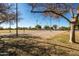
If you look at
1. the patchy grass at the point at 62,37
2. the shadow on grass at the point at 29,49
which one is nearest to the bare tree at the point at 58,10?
the patchy grass at the point at 62,37

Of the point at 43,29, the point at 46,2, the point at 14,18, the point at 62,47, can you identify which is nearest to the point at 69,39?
the point at 62,47

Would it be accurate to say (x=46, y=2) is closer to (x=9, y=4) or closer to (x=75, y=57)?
(x=9, y=4)

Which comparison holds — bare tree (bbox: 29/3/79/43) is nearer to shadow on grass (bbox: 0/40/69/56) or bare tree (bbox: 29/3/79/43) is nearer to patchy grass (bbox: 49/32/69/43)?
patchy grass (bbox: 49/32/69/43)

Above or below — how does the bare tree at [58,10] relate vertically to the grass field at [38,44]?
above

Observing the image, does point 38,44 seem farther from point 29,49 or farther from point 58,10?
point 58,10

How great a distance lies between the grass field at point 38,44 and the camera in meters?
2.14

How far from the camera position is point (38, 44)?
2.16m

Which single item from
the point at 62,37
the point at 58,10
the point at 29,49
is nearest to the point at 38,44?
the point at 29,49

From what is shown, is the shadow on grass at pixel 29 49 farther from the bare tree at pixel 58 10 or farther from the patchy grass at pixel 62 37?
the bare tree at pixel 58 10

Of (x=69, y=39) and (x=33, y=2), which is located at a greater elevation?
(x=33, y=2)

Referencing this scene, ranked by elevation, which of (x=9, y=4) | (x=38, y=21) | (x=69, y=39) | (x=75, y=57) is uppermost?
(x=9, y=4)

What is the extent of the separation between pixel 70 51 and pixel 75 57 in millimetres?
72

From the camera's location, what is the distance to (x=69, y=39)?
7.07 ft

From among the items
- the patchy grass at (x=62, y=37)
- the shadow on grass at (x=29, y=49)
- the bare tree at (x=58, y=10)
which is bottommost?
the shadow on grass at (x=29, y=49)
